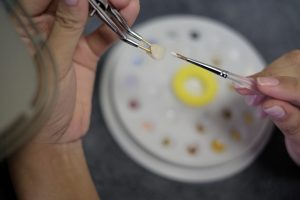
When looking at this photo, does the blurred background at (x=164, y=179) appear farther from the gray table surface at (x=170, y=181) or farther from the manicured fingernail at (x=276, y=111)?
the manicured fingernail at (x=276, y=111)

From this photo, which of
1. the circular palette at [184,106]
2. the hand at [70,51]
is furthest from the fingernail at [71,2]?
the circular palette at [184,106]

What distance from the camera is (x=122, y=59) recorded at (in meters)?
0.92

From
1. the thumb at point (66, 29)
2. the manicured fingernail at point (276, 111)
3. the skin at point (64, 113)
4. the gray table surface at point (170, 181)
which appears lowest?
the gray table surface at point (170, 181)

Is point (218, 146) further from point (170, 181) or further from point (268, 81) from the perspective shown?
point (268, 81)

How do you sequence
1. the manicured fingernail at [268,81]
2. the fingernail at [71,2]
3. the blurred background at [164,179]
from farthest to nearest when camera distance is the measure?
the blurred background at [164,179]
the manicured fingernail at [268,81]
the fingernail at [71,2]

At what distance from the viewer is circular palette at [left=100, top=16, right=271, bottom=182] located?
87cm

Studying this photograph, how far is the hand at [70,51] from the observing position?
1.80 ft

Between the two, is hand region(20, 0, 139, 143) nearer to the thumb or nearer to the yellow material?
the thumb

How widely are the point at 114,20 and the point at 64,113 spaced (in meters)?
0.17

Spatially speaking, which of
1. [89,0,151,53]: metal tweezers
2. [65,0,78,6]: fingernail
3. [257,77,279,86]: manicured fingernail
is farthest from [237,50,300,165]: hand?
[65,0,78,6]: fingernail

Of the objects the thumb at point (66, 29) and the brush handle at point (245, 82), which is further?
the brush handle at point (245, 82)

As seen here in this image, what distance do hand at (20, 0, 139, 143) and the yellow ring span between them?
23 cm

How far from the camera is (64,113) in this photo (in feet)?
2.12

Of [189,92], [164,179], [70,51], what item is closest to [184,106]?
[189,92]
